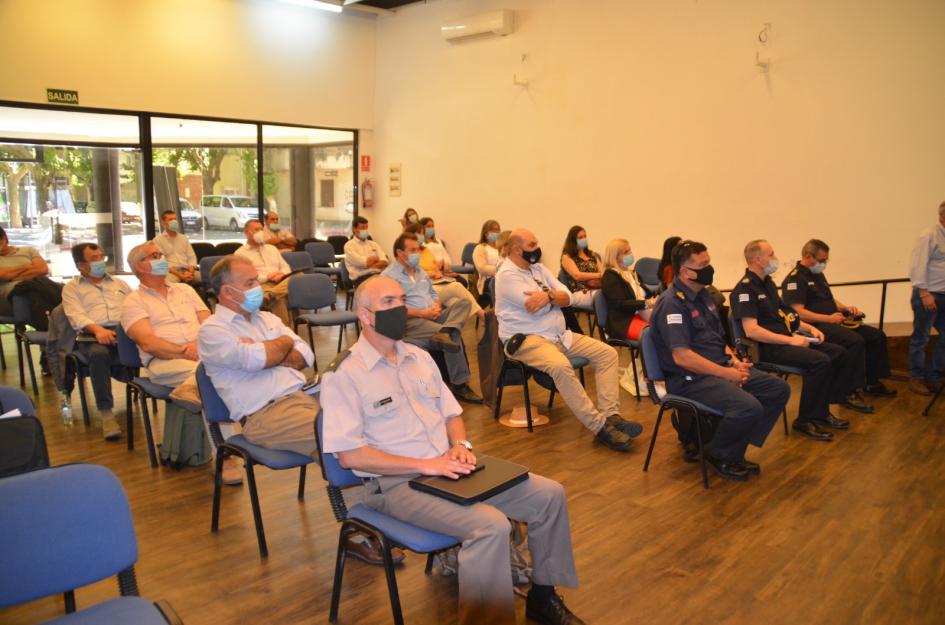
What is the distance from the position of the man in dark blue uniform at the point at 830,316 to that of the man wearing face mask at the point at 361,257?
496cm

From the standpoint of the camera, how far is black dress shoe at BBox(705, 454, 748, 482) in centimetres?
442

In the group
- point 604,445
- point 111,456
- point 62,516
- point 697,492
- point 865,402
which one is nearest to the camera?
point 62,516

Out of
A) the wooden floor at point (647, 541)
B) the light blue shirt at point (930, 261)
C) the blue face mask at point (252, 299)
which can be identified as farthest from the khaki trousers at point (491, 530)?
the light blue shirt at point (930, 261)

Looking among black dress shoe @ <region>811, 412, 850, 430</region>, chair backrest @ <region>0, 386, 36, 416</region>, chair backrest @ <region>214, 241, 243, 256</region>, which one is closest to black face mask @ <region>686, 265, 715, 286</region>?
black dress shoe @ <region>811, 412, 850, 430</region>

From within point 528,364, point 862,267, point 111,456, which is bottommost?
point 111,456

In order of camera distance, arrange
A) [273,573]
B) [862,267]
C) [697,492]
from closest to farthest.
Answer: [273,573] → [697,492] → [862,267]

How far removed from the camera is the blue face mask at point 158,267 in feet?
15.2

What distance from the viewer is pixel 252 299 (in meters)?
3.79

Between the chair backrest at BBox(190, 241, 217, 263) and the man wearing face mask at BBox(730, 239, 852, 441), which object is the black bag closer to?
the man wearing face mask at BBox(730, 239, 852, 441)

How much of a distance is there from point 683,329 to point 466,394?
229 centimetres

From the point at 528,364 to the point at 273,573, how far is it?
2472 millimetres

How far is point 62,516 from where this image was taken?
78.1 inches

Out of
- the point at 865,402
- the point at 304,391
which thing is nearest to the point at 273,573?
the point at 304,391

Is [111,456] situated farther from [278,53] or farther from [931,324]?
[278,53]
